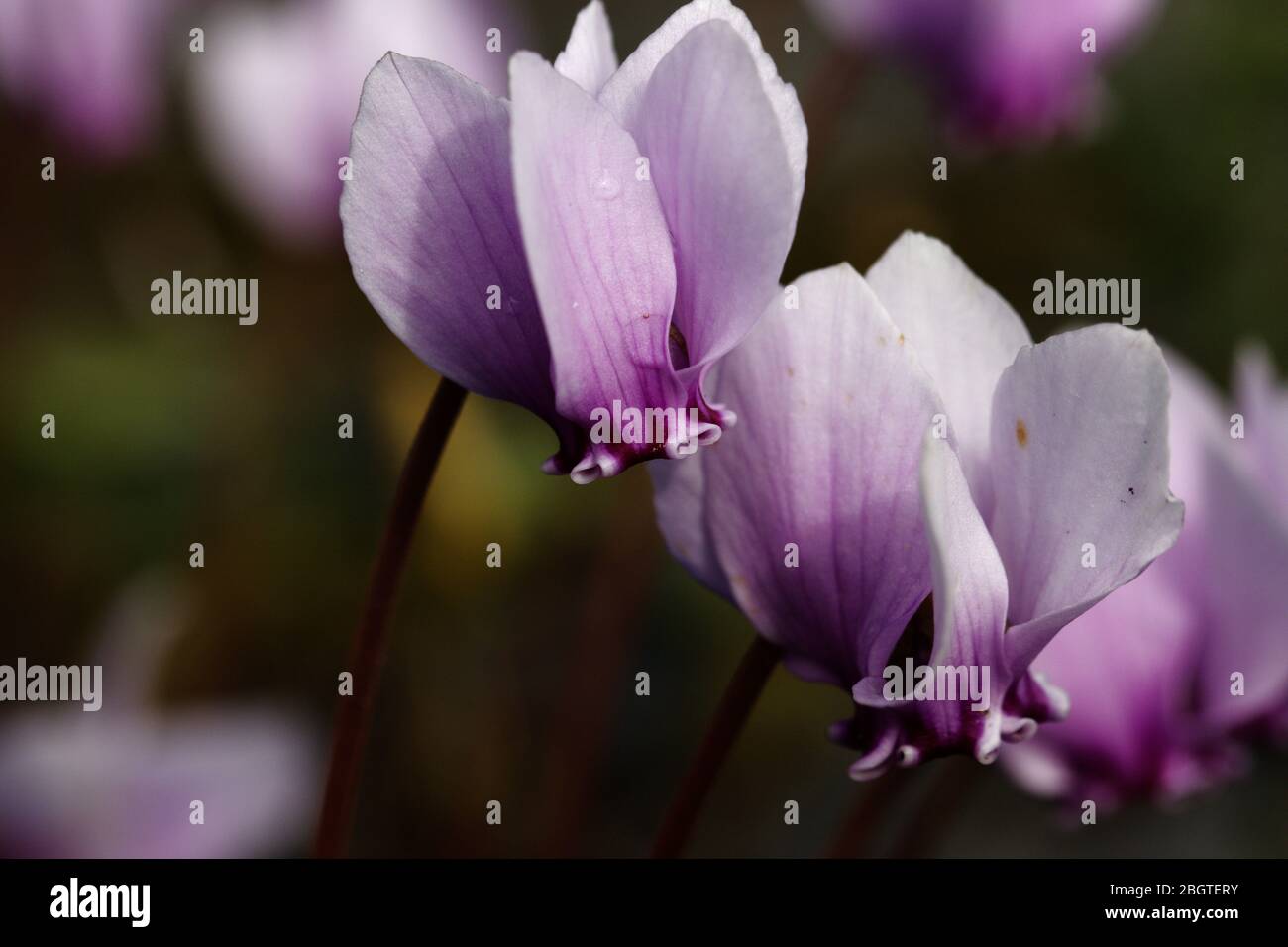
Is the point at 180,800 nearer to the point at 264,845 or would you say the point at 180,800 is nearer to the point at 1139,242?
the point at 264,845

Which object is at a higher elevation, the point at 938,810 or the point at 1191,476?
the point at 1191,476

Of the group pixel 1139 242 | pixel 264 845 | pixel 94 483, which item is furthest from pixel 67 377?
pixel 1139 242

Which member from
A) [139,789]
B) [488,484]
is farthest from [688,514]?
[488,484]

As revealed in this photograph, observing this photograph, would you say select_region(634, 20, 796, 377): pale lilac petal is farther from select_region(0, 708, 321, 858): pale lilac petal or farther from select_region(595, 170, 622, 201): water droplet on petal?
select_region(0, 708, 321, 858): pale lilac petal

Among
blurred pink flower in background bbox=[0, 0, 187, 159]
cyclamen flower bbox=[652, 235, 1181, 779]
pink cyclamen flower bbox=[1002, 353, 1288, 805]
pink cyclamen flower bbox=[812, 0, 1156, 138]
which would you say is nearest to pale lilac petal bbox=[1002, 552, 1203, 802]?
pink cyclamen flower bbox=[1002, 353, 1288, 805]

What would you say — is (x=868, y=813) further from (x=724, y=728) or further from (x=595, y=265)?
(x=595, y=265)
